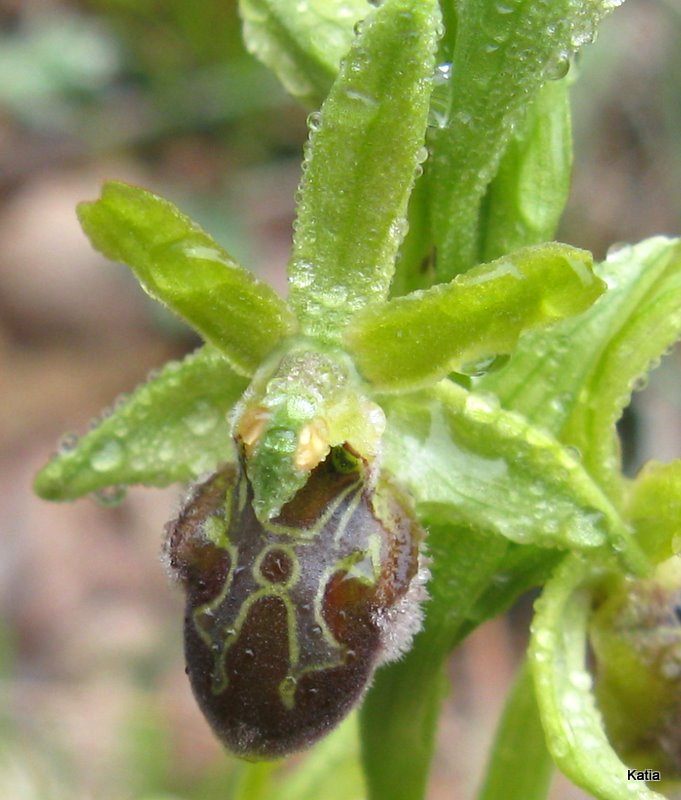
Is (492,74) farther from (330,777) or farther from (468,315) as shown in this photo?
(330,777)

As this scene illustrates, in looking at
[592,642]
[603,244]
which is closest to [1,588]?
[603,244]

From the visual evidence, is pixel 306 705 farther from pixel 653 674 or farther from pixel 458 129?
pixel 458 129

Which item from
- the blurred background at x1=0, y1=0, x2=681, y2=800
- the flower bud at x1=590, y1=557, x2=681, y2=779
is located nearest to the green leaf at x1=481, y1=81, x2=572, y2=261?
the flower bud at x1=590, y1=557, x2=681, y2=779

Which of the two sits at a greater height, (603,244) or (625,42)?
(625,42)

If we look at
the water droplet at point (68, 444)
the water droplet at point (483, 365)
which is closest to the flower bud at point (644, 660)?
the water droplet at point (483, 365)

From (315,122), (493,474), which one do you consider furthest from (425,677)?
(315,122)
